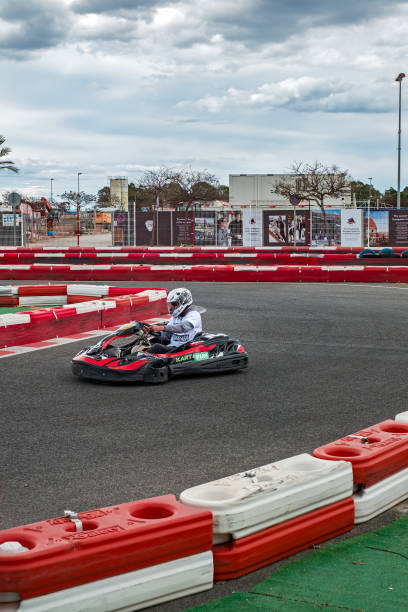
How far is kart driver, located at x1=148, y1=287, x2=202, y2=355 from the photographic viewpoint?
8.95 meters

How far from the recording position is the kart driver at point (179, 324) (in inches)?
352

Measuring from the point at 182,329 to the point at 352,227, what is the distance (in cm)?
2535

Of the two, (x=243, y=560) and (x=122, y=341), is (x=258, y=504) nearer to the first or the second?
(x=243, y=560)

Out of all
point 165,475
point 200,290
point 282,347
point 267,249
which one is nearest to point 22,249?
point 267,249

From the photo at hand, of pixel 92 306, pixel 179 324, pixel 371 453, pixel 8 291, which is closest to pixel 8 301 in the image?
pixel 8 291

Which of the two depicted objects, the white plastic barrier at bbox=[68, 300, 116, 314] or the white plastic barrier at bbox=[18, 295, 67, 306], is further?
the white plastic barrier at bbox=[18, 295, 67, 306]

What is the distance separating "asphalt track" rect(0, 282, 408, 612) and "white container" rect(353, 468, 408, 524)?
0.19 ft

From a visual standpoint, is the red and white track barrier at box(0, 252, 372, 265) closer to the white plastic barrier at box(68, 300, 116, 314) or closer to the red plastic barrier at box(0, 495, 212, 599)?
the white plastic barrier at box(68, 300, 116, 314)

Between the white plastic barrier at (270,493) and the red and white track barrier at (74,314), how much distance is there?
760 centimetres

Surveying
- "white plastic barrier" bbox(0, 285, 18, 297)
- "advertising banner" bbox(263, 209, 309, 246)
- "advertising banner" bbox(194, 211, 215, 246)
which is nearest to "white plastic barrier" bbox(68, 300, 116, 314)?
"white plastic barrier" bbox(0, 285, 18, 297)

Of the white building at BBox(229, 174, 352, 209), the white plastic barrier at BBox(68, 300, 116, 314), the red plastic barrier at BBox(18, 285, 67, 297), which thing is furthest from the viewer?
the white building at BBox(229, 174, 352, 209)

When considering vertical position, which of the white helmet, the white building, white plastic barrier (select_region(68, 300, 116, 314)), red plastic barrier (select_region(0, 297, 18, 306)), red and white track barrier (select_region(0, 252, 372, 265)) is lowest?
red plastic barrier (select_region(0, 297, 18, 306))

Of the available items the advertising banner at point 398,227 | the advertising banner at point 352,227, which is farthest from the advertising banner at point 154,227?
the advertising banner at point 398,227

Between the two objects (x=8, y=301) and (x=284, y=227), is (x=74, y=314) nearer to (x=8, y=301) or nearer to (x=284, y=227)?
(x=8, y=301)
